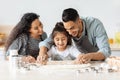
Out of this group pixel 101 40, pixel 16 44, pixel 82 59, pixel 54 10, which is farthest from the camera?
pixel 54 10

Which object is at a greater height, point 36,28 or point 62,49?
point 36,28

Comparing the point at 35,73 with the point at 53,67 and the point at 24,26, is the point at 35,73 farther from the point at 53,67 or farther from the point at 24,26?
the point at 24,26

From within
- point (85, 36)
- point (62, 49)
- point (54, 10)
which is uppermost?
point (54, 10)

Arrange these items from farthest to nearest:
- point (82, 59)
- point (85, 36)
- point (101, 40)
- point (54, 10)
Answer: point (54, 10), point (85, 36), point (101, 40), point (82, 59)

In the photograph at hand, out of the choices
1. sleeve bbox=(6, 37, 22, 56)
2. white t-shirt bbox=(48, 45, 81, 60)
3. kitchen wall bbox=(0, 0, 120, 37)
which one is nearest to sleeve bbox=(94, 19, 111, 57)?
white t-shirt bbox=(48, 45, 81, 60)

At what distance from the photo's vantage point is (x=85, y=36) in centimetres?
257

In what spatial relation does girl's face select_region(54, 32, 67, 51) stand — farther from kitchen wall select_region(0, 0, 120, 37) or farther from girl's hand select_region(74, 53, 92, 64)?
kitchen wall select_region(0, 0, 120, 37)

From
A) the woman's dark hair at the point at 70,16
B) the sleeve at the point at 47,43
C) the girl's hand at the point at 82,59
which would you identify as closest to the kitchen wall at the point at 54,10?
the sleeve at the point at 47,43

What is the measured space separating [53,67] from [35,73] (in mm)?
203

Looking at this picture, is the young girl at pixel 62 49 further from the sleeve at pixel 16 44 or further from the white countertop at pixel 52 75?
the white countertop at pixel 52 75

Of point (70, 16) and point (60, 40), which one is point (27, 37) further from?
point (70, 16)

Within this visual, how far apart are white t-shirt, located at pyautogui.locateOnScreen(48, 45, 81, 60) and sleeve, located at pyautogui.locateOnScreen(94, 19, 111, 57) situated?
269mm

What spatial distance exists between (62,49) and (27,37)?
37cm

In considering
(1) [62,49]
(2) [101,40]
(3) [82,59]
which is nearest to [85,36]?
(2) [101,40]
